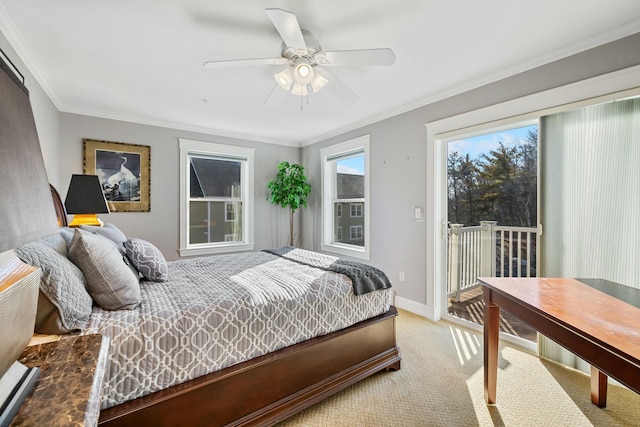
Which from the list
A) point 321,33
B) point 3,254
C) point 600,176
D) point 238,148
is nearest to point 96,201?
point 3,254

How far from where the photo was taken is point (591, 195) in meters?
2.03

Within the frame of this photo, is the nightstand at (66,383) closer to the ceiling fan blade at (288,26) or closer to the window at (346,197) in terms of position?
the ceiling fan blade at (288,26)

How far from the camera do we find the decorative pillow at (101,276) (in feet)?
4.33

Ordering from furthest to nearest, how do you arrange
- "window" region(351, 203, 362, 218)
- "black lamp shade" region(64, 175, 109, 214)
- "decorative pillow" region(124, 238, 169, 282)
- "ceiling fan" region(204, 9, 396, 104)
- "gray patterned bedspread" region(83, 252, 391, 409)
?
"window" region(351, 203, 362, 218)
"black lamp shade" region(64, 175, 109, 214)
"decorative pillow" region(124, 238, 169, 282)
"ceiling fan" region(204, 9, 396, 104)
"gray patterned bedspread" region(83, 252, 391, 409)

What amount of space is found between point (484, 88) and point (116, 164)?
13.8 feet

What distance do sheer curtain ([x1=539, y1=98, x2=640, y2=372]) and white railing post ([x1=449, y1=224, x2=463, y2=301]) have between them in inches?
33.1

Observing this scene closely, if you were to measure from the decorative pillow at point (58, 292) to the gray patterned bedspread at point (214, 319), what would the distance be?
0.22 feet

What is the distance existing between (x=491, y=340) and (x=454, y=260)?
1515 millimetres

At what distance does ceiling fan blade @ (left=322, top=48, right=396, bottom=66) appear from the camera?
1.65m

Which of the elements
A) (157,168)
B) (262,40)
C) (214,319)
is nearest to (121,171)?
(157,168)

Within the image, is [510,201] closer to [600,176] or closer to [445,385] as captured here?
[600,176]

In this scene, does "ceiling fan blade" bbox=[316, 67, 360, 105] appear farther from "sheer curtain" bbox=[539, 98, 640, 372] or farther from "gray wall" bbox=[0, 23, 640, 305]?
"sheer curtain" bbox=[539, 98, 640, 372]

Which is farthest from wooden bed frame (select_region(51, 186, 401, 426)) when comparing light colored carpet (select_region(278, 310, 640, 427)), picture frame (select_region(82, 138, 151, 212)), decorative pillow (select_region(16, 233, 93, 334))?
picture frame (select_region(82, 138, 151, 212))

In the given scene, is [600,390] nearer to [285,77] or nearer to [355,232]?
[285,77]
